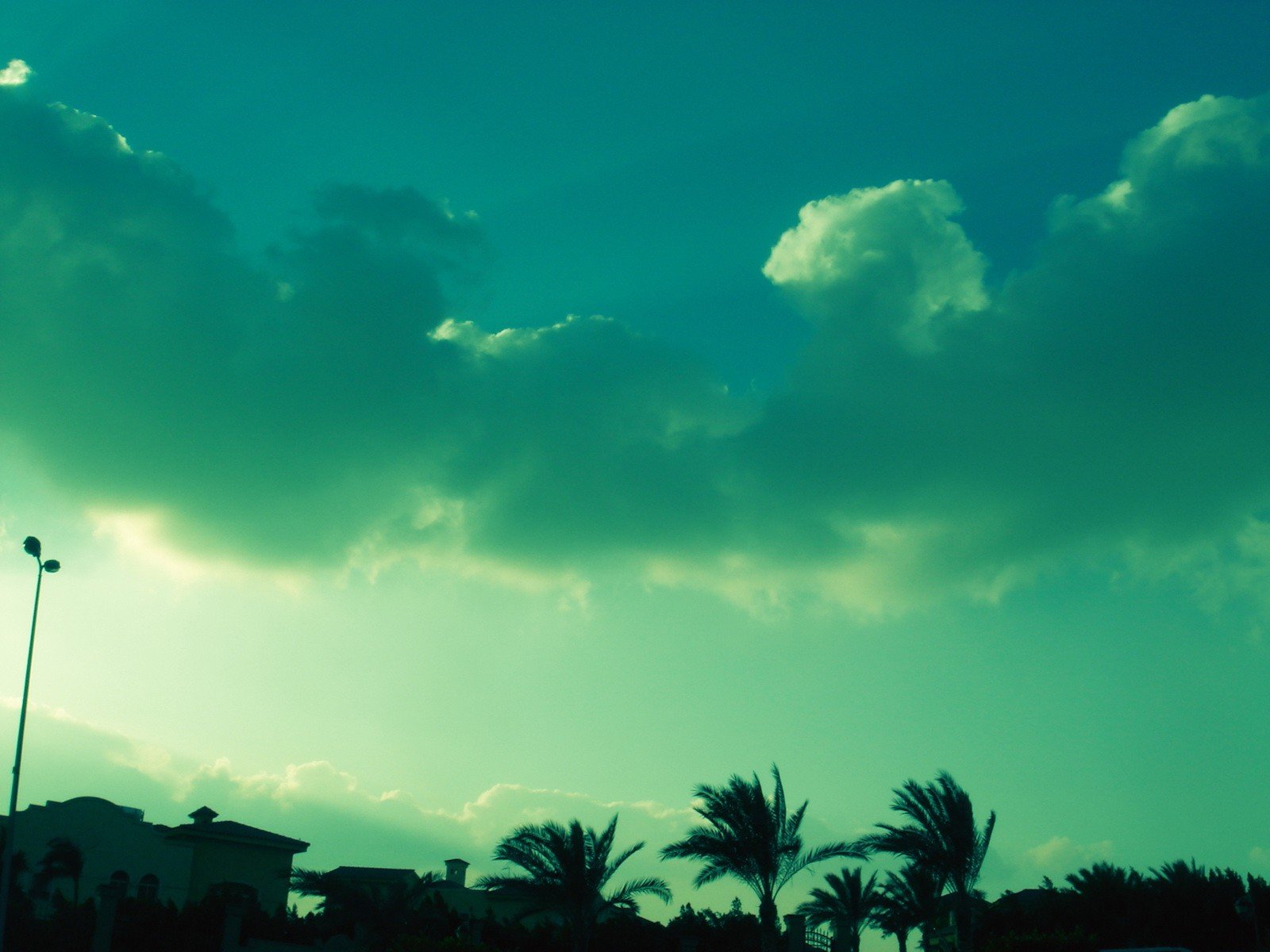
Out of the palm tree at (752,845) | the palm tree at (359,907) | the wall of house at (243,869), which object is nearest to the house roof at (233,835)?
the wall of house at (243,869)

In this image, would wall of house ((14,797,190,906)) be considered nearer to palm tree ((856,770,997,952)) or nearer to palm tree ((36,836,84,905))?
palm tree ((36,836,84,905))

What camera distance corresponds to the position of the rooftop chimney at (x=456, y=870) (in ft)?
237

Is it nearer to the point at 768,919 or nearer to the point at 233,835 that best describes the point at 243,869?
the point at 233,835

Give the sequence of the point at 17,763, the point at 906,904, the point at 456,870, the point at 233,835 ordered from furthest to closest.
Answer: the point at 456,870 → the point at 233,835 → the point at 906,904 → the point at 17,763

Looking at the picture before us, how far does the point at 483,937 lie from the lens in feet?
132

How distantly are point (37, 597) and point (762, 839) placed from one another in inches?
859

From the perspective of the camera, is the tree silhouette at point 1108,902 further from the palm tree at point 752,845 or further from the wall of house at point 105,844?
the wall of house at point 105,844

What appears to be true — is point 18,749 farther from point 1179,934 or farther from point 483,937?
point 1179,934

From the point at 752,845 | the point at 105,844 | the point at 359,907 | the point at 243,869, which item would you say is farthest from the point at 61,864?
the point at 752,845

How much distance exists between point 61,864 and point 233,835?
7154 millimetres

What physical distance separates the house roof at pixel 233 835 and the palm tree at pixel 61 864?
12.9ft

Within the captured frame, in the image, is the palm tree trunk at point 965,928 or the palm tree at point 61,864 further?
the palm tree at point 61,864

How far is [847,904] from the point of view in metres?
45.5

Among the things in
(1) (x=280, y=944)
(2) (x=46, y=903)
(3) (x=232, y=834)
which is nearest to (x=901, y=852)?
(1) (x=280, y=944)
